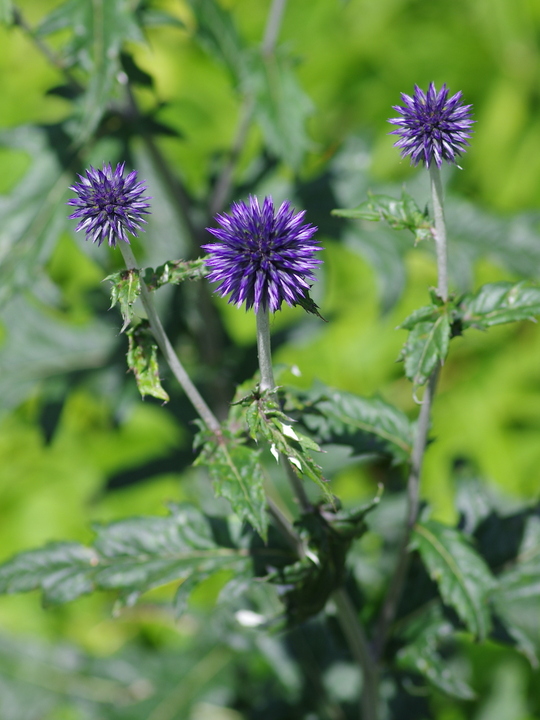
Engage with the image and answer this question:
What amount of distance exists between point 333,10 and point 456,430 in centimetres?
174

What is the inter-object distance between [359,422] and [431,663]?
43 cm

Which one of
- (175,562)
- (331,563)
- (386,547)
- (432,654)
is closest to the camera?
(331,563)

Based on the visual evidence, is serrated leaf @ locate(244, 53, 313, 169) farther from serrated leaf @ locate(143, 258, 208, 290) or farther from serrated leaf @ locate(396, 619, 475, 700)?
serrated leaf @ locate(396, 619, 475, 700)

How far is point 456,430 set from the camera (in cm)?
276

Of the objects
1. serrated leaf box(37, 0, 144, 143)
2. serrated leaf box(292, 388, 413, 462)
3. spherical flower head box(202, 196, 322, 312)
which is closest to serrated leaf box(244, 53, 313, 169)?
serrated leaf box(37, 0, 144, 143)

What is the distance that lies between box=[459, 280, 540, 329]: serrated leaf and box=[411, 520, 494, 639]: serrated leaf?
0.36 meters

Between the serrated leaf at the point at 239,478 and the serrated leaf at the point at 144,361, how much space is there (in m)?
0.12

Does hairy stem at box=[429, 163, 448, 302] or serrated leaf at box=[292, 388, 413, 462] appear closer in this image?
hairy stem at box=[429, 163, 448, 302]

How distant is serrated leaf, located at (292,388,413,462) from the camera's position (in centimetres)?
114

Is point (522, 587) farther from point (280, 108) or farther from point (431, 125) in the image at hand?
point (280, 108)

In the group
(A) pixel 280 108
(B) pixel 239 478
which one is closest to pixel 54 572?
(B) pixel 239 478

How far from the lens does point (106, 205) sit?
2.45ft

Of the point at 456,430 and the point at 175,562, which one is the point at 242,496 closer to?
the point at 175,562

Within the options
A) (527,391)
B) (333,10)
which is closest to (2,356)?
(527,391)
